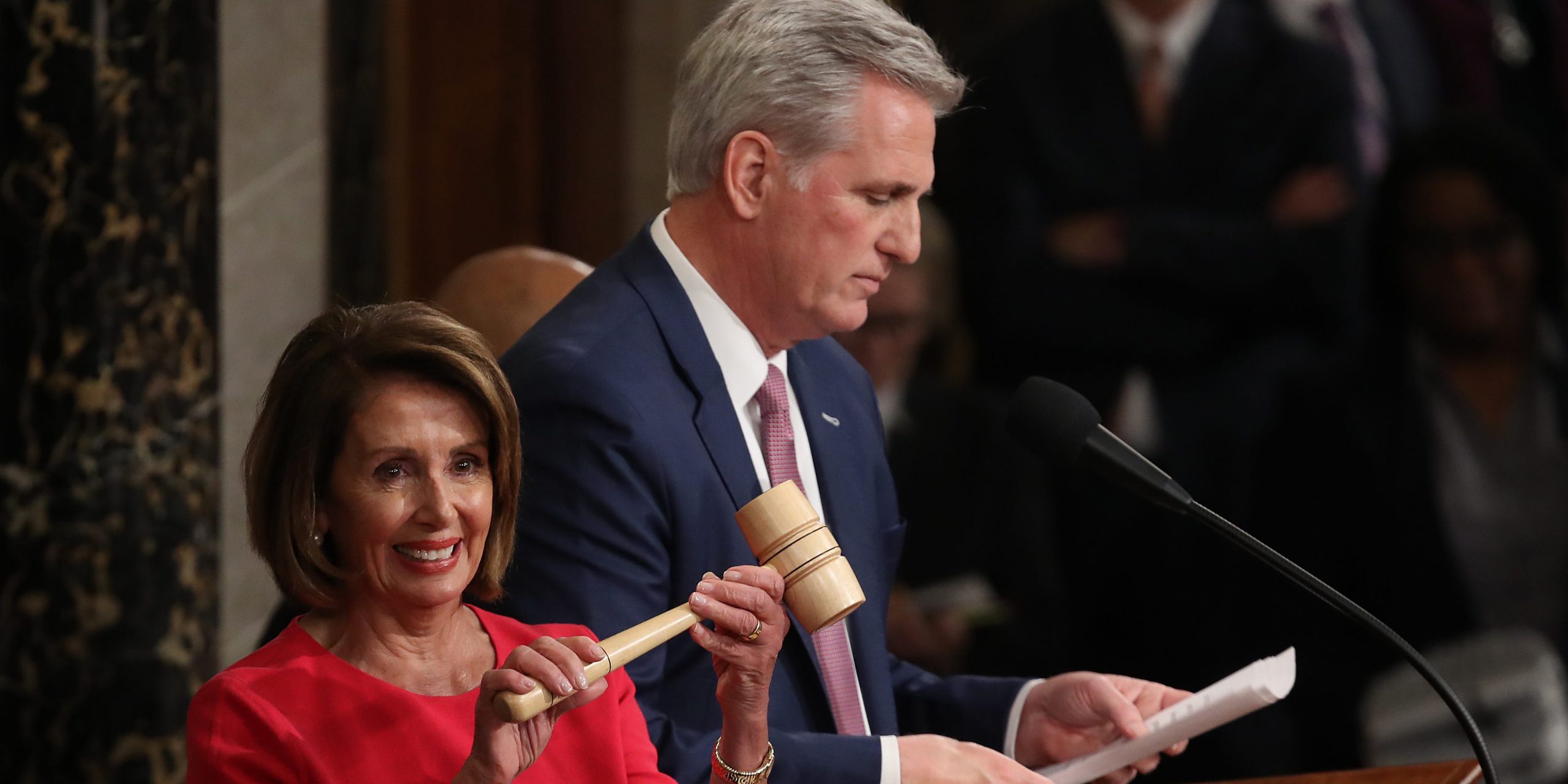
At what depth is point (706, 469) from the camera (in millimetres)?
2371

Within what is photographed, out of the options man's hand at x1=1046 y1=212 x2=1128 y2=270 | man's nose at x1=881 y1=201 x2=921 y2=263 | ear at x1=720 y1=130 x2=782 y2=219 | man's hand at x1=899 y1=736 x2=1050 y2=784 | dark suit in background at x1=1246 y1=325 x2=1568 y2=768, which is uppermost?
ear at x1=720 y1=130 x2=782 y2=219

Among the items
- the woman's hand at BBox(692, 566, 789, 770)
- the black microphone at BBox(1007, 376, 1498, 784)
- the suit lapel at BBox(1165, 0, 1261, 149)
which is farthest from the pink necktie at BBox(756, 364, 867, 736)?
the suit lapel at BBox(1165, 0, 1261, 149)

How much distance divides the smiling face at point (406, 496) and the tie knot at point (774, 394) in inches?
28.2

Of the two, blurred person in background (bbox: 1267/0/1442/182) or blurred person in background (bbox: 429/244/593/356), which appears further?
blurred person in background (bbox: 1267/0/1442/182)

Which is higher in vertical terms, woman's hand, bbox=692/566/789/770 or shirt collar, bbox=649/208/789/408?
shirt collar, bbox=649/208/789/408

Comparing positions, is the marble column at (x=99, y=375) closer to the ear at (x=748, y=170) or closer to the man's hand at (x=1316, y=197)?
the ear at (x=748, y=170)

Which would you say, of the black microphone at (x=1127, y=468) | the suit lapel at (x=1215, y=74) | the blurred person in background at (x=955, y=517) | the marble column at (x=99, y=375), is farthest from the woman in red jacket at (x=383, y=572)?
the suit lapel at (x=1215, y=74)

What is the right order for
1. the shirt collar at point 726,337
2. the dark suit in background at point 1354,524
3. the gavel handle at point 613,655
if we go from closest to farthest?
the gavel handle at point 613,655 → the shirt collar at point 726,337 → the dark suit in background at point 1354,524

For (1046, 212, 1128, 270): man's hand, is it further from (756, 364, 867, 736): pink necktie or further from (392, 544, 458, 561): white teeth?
(392, 544, 458, 561): white teeth

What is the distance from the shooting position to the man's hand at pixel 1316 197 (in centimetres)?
572

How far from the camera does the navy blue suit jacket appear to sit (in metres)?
2.24

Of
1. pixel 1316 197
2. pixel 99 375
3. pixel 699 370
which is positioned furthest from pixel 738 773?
pixel 1316 197

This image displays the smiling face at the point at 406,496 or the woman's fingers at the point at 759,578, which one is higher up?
the smiling face at the point at 406,496

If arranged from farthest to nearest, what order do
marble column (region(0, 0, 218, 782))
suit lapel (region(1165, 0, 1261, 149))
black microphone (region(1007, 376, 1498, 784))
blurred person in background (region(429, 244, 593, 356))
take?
suit lapel (region(1165, 0, 1261, 149)) → marble column (region(0, 0, 218, 782)) → blurred person in background (region(429, 244, 593, 356)) → black microphone (region(1007, 376, 1498, 784))
